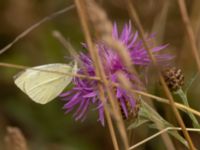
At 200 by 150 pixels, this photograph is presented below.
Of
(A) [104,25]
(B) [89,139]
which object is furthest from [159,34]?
(A) [104,25]

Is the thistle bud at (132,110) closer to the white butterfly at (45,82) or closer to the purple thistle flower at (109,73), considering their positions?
the purple thistle flower at (109,73)

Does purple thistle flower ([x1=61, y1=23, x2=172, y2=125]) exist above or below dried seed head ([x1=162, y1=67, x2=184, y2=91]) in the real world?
above

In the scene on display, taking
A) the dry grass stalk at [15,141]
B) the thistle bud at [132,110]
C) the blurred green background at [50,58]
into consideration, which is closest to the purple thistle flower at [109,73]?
the thistle bud at [132,110]

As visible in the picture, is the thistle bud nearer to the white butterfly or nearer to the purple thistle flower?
the purple thistle flower

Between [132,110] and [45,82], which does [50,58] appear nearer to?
[45,82]

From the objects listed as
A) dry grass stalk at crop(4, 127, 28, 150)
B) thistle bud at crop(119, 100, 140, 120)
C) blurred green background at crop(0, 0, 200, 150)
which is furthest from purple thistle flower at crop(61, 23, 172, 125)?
blurred green background at crop(0, 0, 200, 150)
